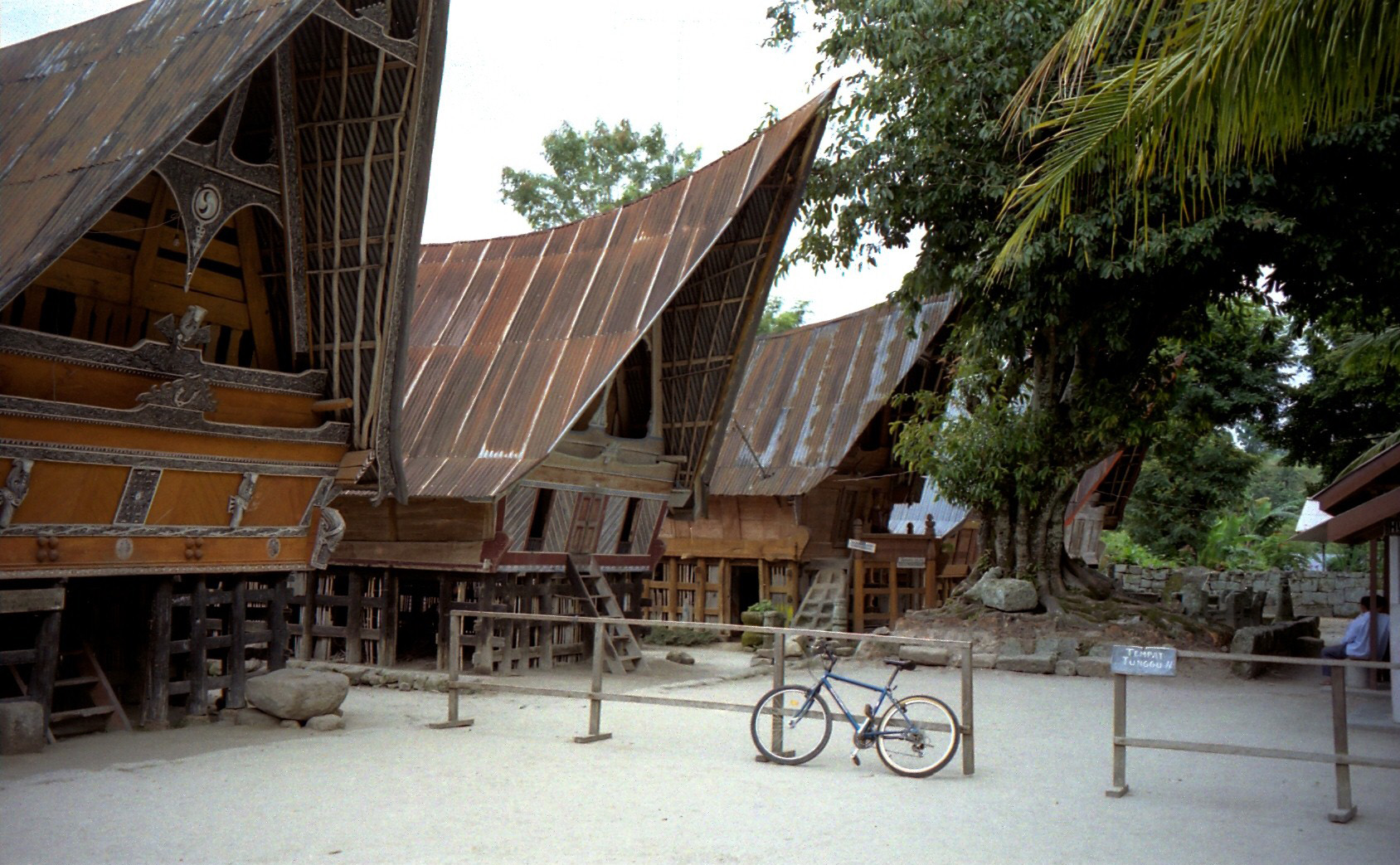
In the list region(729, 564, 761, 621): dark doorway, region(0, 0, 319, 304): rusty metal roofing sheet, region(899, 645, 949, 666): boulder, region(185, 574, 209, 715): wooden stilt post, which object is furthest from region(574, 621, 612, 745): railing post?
region(729, 564, 761, 621): dark doorway

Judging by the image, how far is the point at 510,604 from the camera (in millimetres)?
16422

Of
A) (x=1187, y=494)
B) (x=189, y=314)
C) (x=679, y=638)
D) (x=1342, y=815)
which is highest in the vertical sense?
(x=1187, y=494)

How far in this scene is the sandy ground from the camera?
692 centimetres

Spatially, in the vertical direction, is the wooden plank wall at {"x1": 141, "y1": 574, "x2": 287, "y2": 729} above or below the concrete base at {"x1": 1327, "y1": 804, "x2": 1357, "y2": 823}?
→ above

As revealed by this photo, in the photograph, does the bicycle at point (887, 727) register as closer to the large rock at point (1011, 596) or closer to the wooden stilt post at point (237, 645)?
the wooden stilt post at point (237, 645)

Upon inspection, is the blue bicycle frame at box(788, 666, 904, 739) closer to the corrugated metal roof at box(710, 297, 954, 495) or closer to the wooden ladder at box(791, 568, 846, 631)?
the corrugated metal roof at box(710, 297, 954, 495)

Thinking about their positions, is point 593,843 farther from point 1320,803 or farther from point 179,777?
point 1320,803

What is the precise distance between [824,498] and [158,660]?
16228mm

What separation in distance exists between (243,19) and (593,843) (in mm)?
7794

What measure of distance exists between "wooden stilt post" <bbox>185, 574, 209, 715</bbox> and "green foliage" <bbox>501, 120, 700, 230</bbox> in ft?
80.9

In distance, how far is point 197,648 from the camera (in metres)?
11.4

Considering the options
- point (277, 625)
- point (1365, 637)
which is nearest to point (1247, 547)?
point (1365, 637)

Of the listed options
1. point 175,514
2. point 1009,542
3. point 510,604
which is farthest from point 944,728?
point 1009,542

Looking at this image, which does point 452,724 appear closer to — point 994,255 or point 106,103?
point 106,103
